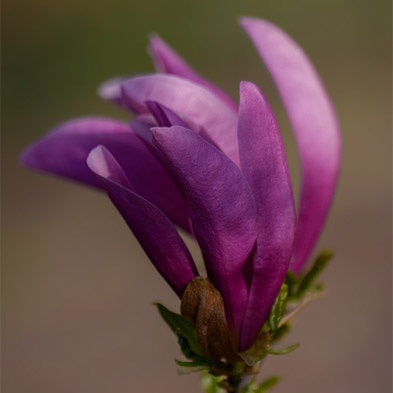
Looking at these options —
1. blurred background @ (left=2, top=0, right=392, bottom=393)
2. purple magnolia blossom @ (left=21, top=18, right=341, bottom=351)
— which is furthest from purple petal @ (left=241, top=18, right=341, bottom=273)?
blurred background @ (left=2, top=0, right=392, bottom=393)

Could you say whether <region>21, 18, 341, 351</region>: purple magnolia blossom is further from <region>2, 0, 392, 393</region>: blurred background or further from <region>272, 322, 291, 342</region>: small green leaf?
<region>2, 0, 392, 393</region>: blurred background

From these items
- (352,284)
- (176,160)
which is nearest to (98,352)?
(352,284)

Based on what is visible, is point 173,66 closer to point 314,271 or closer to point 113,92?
point 113,92

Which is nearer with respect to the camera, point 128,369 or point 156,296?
point 128,369

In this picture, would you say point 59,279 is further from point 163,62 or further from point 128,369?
point 163,62

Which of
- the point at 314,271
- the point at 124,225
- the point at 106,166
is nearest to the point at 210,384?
the point at 314,271

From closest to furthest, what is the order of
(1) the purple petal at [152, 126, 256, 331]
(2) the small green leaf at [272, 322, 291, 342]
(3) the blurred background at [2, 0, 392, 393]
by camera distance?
(1) the purple petal at [152, 126, 256, 331]
(2) the small green leaf at [272, 322, 291, 342]
(3) the blurred background at [2, 0, 392, 393]
